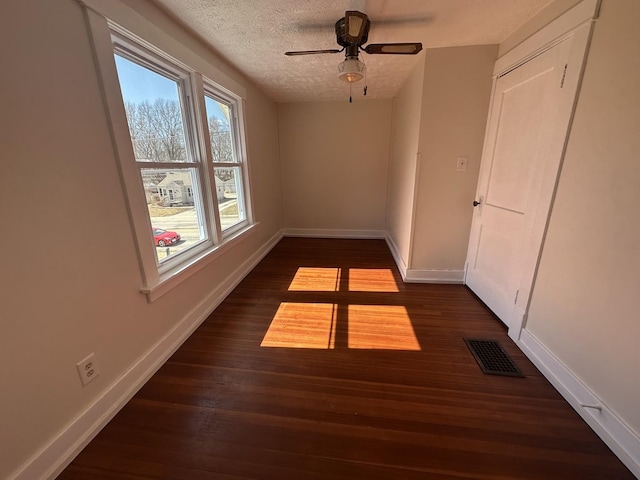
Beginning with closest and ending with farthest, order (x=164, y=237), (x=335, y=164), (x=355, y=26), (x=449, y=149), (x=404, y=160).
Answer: (x=355, y=26) → (x=164, y=237) → (x=449, y=149) → (x=404, y=160) → (x=335, y=164)

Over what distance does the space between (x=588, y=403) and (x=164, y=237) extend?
9.29 feet

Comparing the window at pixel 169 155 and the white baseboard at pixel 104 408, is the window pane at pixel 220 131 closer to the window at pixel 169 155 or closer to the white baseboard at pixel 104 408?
the window at pixel 169 155

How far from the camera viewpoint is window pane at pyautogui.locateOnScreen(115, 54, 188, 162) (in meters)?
1.63

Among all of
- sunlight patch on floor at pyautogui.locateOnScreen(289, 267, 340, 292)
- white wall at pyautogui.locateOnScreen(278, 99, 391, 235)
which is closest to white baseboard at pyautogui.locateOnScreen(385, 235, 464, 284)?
sunlight patch on floor at pyautogui.locateOnScreen(289, 267, 340, 292)

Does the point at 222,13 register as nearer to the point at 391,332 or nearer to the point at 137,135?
the point at 137,135

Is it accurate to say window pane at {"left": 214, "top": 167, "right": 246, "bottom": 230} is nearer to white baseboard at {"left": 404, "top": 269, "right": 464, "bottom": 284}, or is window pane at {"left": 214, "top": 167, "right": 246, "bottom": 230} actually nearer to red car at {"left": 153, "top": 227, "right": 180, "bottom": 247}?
red car at {"left": 153, "top": 227, "right": 180, "bottom": 247}

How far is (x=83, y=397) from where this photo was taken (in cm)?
130

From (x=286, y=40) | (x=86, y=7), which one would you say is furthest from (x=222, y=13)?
(x=86, y=7)

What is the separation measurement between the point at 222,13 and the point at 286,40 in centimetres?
56

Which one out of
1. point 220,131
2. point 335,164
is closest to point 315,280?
point 220,131

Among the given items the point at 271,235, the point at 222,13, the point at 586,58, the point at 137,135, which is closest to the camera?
the point at 586,58

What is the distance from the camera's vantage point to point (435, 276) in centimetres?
295

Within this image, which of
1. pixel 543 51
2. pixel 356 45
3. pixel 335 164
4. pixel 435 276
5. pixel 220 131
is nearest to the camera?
pixel 543 51

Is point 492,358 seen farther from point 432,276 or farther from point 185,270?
point 185,270
